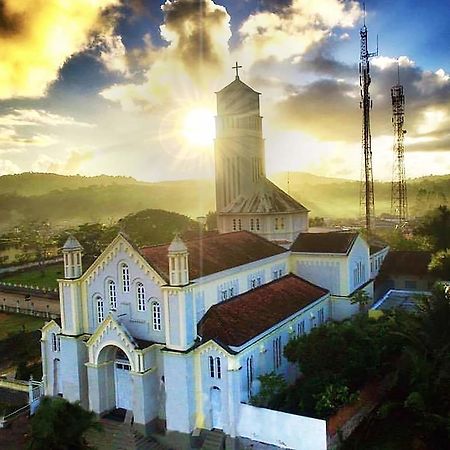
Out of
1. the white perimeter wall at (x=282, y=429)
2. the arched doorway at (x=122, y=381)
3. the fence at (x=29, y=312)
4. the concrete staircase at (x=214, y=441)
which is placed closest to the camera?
the white perimeter wall at (x=282, y=429)

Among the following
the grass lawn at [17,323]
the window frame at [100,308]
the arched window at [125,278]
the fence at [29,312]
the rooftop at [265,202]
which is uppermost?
the rooftop at [265,202]

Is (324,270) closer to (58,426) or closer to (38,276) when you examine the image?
(58,426)

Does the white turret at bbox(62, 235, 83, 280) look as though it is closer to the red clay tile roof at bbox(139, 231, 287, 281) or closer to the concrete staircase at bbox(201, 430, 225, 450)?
the red clay tile roof at bbox(139, 231, 287, 281)

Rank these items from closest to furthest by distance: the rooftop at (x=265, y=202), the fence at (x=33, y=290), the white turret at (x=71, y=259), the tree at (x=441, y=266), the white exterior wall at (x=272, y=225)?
the white turret at (x=71, y=259) < the white exterior wall at (x=272, y=225) < the rooftop at (x=265, y=202) < the tree at (x=441, y=266) < the fence at (x=33, y=290)

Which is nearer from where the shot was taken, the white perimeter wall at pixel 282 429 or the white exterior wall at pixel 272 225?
the white perimeter wall at pixel 282 429

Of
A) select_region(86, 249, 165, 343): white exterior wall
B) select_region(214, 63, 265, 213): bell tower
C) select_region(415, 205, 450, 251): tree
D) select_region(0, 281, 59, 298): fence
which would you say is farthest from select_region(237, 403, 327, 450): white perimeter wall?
select_region(0, 281, 59, 298): fence

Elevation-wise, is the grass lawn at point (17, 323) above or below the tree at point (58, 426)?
below

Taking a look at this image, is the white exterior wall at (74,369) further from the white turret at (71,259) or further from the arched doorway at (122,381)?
the white turret at (71,259)

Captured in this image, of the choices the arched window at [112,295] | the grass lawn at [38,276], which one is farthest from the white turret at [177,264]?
the grass lawn at [38,276]

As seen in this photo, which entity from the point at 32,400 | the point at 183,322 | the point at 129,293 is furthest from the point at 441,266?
the point at 32,400
